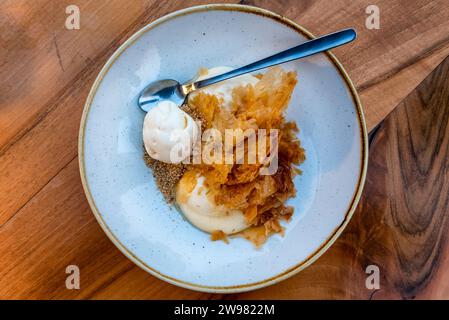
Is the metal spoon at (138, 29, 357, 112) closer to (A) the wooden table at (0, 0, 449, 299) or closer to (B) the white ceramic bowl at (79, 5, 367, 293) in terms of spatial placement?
(B) the white ceramic bowl at (79, 5, 367, 293)

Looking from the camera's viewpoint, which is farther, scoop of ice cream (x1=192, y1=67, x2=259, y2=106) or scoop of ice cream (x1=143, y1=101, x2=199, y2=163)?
scoop of ice cream (x1=192, y1=67, x2=259, y2=106)

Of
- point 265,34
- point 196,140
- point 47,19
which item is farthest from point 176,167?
point 47,19

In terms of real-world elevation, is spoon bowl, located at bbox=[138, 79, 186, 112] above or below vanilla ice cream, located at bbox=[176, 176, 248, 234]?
above

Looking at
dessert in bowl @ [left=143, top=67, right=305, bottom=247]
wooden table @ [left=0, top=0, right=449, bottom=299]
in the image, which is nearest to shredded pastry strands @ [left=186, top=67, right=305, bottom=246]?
dessert in bowl @ [left=143, top=67, right=305, bottom=247]

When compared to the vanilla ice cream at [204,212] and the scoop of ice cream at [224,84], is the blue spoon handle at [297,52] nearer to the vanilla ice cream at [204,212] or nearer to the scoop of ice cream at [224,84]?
the scoop of ice cream at [224,84]

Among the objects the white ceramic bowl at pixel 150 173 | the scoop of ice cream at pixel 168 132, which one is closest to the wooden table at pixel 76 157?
the white ceramic bowl at pixel 150 173
